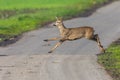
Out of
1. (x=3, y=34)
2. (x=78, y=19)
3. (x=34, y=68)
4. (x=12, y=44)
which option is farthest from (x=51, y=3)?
(x=34, y=68)

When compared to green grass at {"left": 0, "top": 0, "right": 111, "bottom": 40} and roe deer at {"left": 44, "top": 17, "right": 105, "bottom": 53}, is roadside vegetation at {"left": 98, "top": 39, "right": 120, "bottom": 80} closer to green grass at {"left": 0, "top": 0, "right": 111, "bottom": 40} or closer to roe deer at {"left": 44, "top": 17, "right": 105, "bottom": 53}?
roe deer at {"left": 44, "top": 17, "right": 105, "bottom": 53}

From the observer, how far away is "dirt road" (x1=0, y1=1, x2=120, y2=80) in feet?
68.8

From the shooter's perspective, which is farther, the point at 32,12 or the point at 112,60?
the point at 32,12

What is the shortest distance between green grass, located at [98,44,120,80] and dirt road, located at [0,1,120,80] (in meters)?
0.28

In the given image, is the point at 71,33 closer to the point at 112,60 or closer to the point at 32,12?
the point at 112,60

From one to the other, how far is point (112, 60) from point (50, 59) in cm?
256

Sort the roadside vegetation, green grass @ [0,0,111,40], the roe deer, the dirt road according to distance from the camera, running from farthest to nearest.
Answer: green grass @ [0,0,111,40] < the roe deer < the roadside vegetation < the dirt road

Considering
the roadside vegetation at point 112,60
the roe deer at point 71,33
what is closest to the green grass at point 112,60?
the roadside vegetation at point 112,60

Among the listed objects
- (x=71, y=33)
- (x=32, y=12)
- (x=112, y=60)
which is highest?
(x=71, y=33)

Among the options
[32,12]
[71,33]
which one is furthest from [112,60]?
[32,12]

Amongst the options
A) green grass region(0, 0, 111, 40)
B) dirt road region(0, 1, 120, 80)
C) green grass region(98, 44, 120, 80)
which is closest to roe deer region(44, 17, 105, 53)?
dirt road region(0, 1, 120, 80)

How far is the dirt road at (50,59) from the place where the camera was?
68.8 ft

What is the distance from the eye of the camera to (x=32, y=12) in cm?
5481

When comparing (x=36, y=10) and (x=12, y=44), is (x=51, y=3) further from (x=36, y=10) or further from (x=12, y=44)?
(x=12, y=44)
